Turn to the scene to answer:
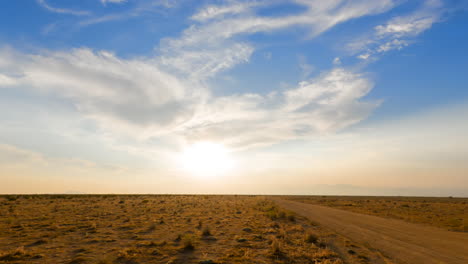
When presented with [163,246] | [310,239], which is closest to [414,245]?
[310,239]

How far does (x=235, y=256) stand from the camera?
39.4 ft

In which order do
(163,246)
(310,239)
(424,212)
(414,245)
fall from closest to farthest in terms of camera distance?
(163,246), (414,245), (310,239), (424,212)

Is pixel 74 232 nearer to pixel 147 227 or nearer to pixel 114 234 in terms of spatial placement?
pixel 114 234

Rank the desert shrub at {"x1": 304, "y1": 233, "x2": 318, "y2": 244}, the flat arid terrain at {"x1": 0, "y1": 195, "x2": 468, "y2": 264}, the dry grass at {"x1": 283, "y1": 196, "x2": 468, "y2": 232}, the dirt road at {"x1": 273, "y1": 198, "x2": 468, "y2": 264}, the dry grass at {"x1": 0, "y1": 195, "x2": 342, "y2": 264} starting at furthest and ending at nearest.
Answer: the dry grass at {"x1": 283, "y1": 196, "x2": 468, "y2": 232} → the desert shrub at {"x1": 304, "y1": 233, "x2": 318, "y2": 244} → the dirt road at {"x1": 273, "y1": 198, "x2": 468, "y2": 264} → the flat arid terrain at {"x1": 0, "y1": 195, "x2": 468, "y2": 264} → the dry grass at {"x1": 0, "y1": 195, "x2": 342, "y2": 264}

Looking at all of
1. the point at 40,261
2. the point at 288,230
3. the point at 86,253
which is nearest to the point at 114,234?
the point at 86,253

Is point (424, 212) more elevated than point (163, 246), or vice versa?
point (163, 246)

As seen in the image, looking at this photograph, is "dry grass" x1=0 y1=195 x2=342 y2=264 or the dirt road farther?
the dirt road

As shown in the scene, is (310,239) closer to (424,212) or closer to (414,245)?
(414,245)

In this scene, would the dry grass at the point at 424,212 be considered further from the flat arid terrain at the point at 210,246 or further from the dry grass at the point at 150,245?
the dry grass at the point at 150,245

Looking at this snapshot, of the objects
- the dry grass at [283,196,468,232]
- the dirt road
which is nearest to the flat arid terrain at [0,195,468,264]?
the dirt road

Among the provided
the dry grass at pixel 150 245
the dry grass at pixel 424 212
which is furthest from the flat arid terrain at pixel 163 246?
the dry grass at pixel 424 212

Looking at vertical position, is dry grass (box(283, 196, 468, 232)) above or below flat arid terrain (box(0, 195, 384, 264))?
Answer: below

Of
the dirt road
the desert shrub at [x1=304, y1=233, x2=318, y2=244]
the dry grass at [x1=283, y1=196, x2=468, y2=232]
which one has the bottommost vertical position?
the dry grass at [x1=283, y1=196, x2=468, y2=232]

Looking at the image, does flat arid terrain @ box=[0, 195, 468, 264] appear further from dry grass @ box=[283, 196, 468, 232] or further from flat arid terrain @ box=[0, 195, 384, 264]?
dry grass @ box=[283, 196, 468, 232]
